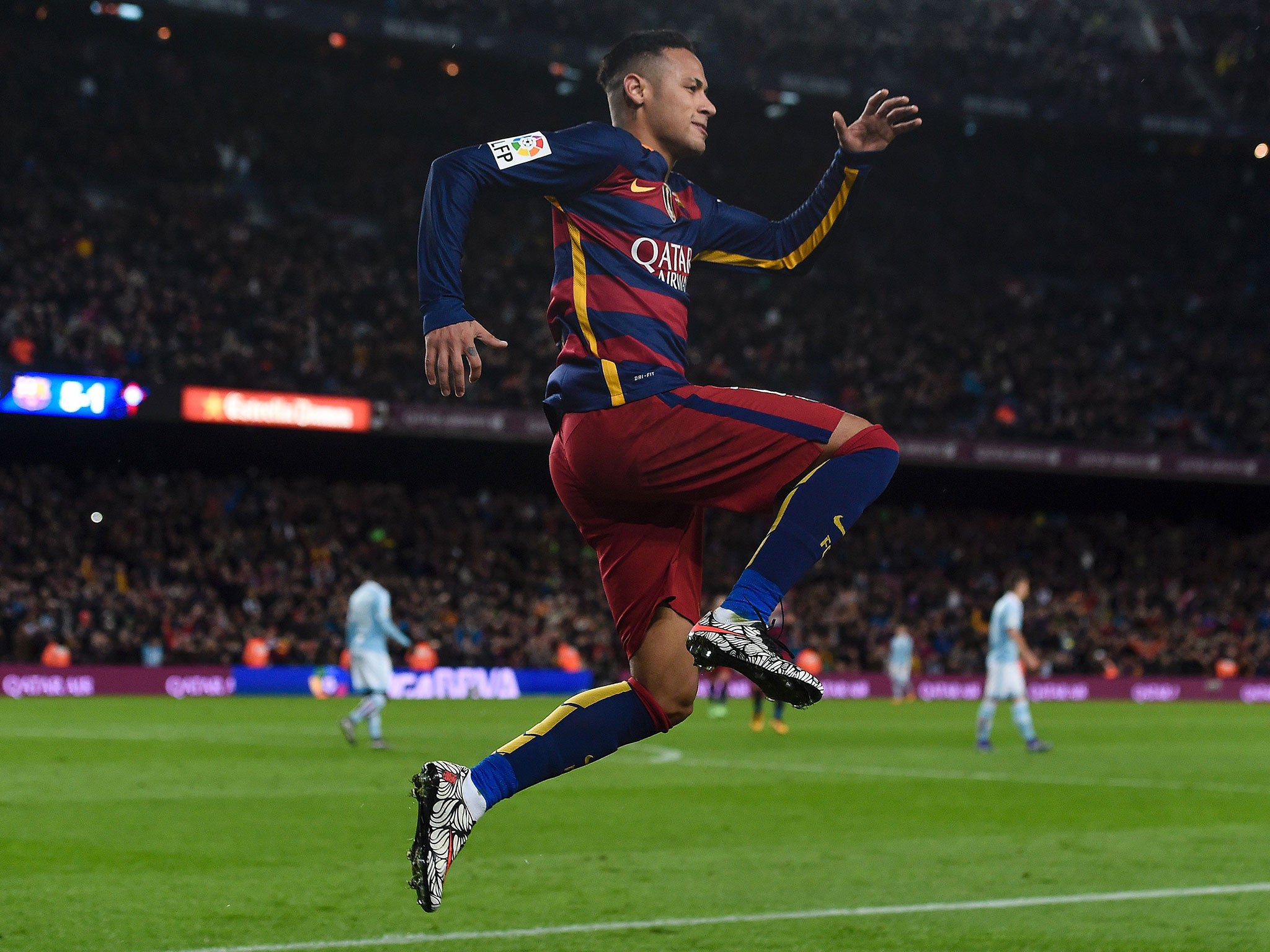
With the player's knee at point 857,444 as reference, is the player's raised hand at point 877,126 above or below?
above

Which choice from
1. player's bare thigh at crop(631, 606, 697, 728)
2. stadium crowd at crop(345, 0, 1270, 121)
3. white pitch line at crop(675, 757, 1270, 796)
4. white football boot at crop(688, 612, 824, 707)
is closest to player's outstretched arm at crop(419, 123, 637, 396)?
white football boot at crop(688, 612, 824, 707)

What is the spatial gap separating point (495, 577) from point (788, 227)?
28.0 meters

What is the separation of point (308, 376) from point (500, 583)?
20.3 feet

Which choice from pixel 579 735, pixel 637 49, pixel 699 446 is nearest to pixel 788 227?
pixel 637 49

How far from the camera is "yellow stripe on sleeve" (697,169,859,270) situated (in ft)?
16.3

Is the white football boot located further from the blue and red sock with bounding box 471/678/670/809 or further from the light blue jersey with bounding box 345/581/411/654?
the light blue jersey with bounding box 345/581/411/654

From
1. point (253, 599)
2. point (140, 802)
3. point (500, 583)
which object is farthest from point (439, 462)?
point (140, 802)

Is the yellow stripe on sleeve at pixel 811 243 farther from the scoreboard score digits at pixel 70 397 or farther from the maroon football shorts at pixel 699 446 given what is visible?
the scoreboard score digits at pixel 70 397

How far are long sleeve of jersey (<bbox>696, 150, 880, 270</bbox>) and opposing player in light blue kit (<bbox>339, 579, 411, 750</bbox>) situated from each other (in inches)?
485

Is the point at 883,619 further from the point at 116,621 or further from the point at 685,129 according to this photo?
the point at 685,129

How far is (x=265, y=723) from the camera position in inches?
809

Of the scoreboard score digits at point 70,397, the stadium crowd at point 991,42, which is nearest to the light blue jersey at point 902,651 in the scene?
the stadium crowd at point 991,42

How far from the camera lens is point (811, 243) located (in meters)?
5.02

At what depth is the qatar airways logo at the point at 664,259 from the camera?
14.5 ft
